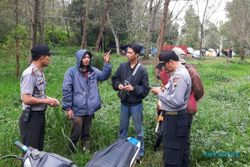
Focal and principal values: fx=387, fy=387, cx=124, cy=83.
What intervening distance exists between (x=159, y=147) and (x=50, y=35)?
33699 mm

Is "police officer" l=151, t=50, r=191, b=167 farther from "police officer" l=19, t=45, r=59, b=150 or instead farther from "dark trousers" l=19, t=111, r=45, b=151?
"dark trousers" l=19, t=111, r=45, b=151

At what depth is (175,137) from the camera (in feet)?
15.6

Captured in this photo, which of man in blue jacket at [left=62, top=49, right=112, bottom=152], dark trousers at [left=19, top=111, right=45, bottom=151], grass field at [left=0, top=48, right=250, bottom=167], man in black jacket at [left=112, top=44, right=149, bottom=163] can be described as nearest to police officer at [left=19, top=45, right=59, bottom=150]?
dark trousers at [left=19, top=111, right=45, bottom=151]

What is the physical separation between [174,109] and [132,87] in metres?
1.23

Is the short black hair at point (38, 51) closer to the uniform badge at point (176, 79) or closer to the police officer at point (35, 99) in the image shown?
Answer: the police officer at point (35, 99)

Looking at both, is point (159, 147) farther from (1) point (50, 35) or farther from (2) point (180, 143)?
(1) point (50, 35)

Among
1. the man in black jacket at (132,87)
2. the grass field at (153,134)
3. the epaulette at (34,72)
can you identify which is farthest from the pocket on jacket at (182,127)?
the epaulette at (34,72)

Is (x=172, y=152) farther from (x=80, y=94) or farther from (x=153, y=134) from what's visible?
(x=153, y=134)

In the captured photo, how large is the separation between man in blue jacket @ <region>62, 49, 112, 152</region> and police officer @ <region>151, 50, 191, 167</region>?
142 centimetres

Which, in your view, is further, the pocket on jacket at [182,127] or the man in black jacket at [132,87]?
the man in black jacket at [132,87]

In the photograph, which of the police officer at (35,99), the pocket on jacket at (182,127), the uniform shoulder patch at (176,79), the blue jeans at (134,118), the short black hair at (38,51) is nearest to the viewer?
the uniform shoulder patch at (176,79)

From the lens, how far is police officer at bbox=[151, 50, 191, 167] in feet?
15.2

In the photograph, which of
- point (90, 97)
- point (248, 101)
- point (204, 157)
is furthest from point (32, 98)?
point (248, 101)

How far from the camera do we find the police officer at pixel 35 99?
15.9 ft
